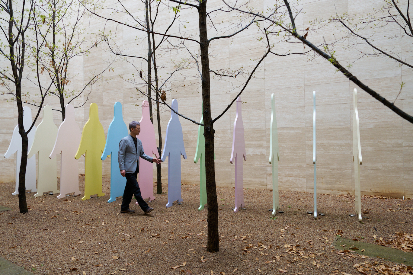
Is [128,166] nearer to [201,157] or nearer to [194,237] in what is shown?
[201,157]

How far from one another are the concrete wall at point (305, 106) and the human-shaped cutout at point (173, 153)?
2524mm

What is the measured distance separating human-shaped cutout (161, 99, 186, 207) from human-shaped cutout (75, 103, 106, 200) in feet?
7.20

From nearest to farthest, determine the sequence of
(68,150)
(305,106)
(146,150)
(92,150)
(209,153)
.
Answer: (209,153), (146,150), (92,150), (68,150), (305,106)

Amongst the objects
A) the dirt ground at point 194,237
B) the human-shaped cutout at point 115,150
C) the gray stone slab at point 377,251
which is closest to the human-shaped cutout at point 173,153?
the dirt ground at point 194,237

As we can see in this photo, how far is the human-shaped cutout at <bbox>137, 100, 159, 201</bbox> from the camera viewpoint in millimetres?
7562

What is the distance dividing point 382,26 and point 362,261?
616 centimetres

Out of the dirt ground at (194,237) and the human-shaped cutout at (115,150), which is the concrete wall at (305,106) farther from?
the human-shaped cutout at (115,150)

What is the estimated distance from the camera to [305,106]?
8906 mm

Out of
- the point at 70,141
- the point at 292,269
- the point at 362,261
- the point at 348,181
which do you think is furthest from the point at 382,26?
the point at 70,141

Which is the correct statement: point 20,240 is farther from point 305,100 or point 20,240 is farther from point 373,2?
point 373,2

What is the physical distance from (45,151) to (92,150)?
1724 millimetres

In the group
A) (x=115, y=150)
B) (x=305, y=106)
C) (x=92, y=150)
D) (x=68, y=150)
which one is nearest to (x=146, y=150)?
(x=115, y=150)

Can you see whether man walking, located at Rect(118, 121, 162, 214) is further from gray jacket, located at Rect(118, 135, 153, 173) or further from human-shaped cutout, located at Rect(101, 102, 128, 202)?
human-shaped cutout, located at Rect(101, 102, 128, 202)

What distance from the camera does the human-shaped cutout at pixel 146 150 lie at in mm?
7562
